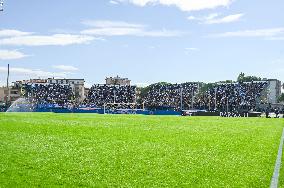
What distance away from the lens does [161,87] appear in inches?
5477

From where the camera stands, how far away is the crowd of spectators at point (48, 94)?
130375mm

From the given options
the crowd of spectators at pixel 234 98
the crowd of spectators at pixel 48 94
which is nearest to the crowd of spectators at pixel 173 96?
the crowd of spectators at pixel 234 98

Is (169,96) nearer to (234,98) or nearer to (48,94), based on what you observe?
(234,98)

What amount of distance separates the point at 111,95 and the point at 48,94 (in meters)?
20.2

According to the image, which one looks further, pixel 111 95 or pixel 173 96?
pixel 111 95

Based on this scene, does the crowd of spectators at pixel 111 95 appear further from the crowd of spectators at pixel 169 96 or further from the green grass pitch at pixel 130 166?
the green grass pitch at pixel 130 166

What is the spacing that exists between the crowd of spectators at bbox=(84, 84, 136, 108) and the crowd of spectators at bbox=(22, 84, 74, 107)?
26.7ft

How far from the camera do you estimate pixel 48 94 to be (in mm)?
133875

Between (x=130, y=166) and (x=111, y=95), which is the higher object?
(x=111, y=95)

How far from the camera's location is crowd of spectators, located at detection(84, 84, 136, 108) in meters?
130

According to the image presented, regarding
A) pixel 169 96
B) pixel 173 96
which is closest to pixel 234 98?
pixel 173 96

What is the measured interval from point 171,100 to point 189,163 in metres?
115

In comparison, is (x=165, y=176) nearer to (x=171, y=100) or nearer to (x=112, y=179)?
(x=112, y=179)

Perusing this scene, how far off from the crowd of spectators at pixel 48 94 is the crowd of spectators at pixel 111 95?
814cm
